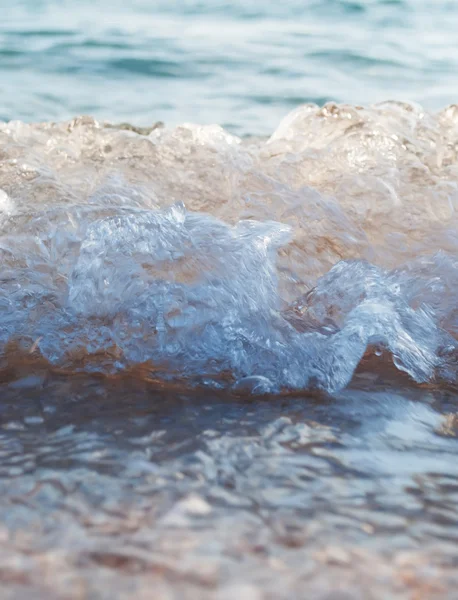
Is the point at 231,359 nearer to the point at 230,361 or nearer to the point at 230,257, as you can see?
the point at 230,361

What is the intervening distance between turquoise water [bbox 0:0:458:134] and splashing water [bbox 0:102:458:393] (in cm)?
207

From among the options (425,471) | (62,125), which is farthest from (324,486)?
(62,125)

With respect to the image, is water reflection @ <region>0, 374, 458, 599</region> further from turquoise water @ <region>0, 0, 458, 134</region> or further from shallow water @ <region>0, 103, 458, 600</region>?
turquoise water @ <region>0, 0, 458, 134</region>

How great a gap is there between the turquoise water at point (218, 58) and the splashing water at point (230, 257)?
2.07 metres

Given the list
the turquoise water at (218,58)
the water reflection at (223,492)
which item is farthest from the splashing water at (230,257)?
the turquoise water at (218,58)

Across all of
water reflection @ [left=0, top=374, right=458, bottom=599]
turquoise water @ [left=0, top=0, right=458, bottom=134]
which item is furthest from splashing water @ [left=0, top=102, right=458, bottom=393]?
turquoise water @ [left=0, top=0, right=458, bottom=134]

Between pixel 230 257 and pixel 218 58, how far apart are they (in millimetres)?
4621

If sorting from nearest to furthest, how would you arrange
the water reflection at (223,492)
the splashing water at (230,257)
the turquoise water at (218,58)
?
the water reflection at (223,492)
the splashing water at (230,257)
the turquoise water at (218,58)

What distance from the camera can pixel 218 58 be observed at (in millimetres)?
6164

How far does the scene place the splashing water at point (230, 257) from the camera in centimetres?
170

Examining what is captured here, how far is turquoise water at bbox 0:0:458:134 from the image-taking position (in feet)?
17.1

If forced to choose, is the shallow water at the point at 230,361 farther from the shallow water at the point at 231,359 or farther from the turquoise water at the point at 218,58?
the turquoise water at the point at 218,58

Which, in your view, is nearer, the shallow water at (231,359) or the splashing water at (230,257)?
the shallow water at (231,359)

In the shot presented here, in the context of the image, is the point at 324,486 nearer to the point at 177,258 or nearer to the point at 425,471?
the point at 425,471
